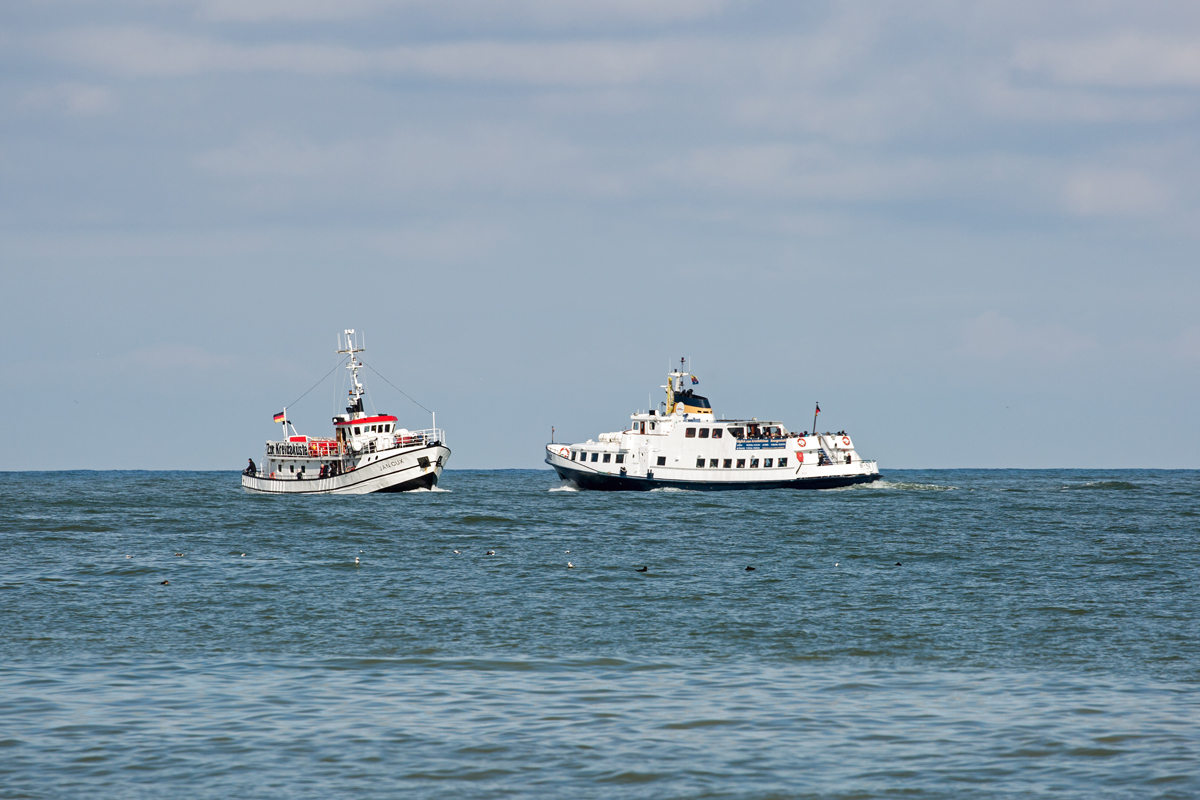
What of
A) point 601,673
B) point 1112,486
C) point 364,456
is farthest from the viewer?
point 1112,486

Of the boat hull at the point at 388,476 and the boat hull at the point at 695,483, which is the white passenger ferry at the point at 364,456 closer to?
the boat hull at the point at 388,476

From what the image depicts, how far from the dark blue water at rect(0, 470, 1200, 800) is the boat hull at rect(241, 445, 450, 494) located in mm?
33488

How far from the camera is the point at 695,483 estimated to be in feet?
271

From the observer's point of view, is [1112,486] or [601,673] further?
[1112,486]

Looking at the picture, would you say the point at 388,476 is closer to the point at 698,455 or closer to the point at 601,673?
the point at 698,455

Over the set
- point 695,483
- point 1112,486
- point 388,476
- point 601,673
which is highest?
point 388,476

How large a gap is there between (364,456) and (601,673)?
58.7 metres

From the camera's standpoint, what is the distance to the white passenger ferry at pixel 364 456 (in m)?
76.1

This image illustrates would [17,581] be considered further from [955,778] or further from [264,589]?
[955,778]

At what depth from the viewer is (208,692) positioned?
17.9m

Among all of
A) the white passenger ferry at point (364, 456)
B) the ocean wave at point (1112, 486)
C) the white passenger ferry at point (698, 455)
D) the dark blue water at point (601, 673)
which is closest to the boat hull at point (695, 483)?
the white passenger ferry at point (698, 455)

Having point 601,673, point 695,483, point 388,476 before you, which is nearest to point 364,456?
point 388,476

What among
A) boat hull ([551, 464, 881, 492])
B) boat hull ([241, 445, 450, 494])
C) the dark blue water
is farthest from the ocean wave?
the dark blue water

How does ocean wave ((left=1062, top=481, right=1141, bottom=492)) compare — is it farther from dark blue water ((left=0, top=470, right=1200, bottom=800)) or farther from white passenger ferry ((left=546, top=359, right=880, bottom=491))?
dark blue water ((left=0, top=470, right=1200, bottom=800))
